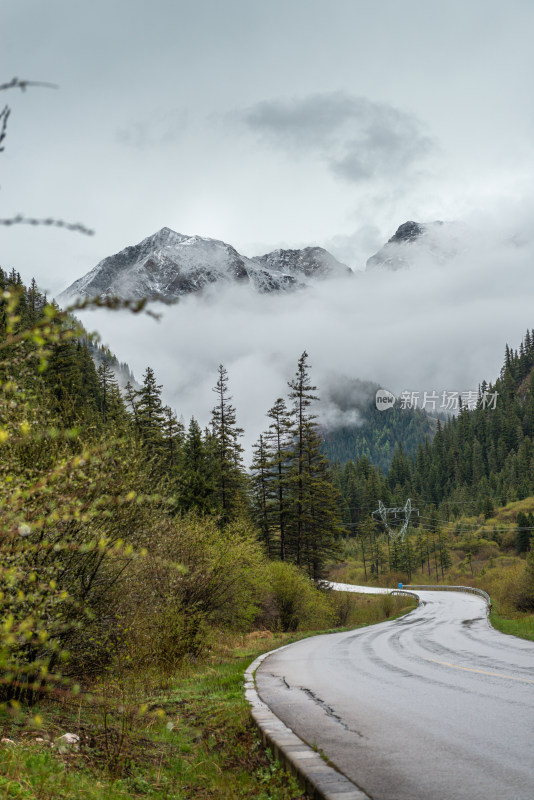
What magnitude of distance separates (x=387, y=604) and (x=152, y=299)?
53.1 m

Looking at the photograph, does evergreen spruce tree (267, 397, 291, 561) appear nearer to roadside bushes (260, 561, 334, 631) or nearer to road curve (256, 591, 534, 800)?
roadside bushes (260, 561, 334, 631)

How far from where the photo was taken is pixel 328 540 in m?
50.7

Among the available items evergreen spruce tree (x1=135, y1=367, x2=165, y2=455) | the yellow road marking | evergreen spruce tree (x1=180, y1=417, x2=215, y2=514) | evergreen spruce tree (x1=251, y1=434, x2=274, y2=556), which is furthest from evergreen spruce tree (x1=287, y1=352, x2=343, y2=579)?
the yellow road marking

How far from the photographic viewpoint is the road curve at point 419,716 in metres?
5.31

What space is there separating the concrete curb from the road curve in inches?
8.6

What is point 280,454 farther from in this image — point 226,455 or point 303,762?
point 303,762

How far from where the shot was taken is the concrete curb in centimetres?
490

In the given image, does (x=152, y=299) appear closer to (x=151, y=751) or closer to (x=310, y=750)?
(x=310, y=750)

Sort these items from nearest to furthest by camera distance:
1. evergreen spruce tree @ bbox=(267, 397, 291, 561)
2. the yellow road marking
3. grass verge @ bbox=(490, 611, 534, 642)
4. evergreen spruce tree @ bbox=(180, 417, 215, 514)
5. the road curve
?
1. the road curve
2. the yellow road marking
3. grass verge @ bbox=(490, 611, 534, 642)
4. evergreen spruce tree @ bbox=(180, 417, 215, 514)
5. evergreen spruce tree @ bbox=(267, 397, 291, 561)

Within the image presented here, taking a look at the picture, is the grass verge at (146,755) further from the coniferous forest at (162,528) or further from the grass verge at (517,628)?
the grass verge at (517,628)

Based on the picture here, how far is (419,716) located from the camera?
8.13 m

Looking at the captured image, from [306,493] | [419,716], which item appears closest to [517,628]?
[419,716]

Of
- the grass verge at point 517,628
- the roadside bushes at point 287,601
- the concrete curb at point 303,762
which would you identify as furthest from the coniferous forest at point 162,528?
the grass verge at point 517,628

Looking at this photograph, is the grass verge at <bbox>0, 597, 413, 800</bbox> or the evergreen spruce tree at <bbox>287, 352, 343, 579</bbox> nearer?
the grass verge at <bbox>0, 597, 413, 800</bbox>
